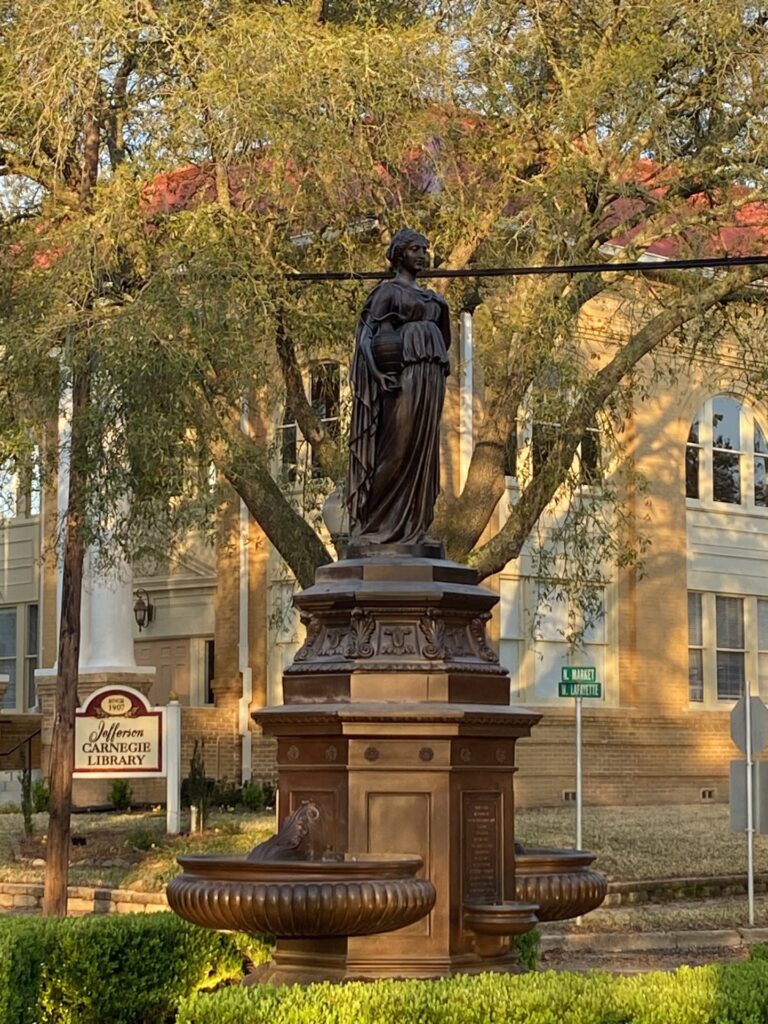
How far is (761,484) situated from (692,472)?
1997 millimetres

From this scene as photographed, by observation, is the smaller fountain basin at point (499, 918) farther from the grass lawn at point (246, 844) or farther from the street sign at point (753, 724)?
the grass lawn at point (246, 844)

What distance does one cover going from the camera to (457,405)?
2980 centimetres

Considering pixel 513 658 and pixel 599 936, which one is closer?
pixel 599 936

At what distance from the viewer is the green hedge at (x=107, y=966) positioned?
35.9 feet

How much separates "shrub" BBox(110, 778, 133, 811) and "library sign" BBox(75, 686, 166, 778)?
20.5 feet

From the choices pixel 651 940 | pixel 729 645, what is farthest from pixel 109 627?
pixel 651 940

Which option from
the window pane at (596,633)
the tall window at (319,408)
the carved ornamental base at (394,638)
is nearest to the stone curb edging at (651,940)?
the tall window at (319,408)

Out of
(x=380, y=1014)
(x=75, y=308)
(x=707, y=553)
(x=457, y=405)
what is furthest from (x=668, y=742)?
(x=380, y=1014)

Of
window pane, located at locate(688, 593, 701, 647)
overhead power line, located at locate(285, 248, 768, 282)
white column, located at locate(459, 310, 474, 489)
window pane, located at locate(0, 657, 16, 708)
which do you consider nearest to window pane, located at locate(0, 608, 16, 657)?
window pane, located at locate(0, 657, 16, 708)

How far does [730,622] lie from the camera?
36.0 m

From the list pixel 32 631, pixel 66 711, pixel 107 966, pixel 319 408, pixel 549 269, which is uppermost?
pixel 319 408

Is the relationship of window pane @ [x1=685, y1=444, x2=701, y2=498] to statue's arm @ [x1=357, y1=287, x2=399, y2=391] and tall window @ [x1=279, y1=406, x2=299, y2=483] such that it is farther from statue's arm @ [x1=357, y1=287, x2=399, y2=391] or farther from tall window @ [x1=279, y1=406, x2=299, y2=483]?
statue's arm @ [x1=357, y1=287, x2=399, y2=391]

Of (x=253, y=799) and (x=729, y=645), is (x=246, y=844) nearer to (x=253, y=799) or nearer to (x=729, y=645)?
(x=253, y=799)

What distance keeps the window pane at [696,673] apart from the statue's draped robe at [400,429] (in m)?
25.3
